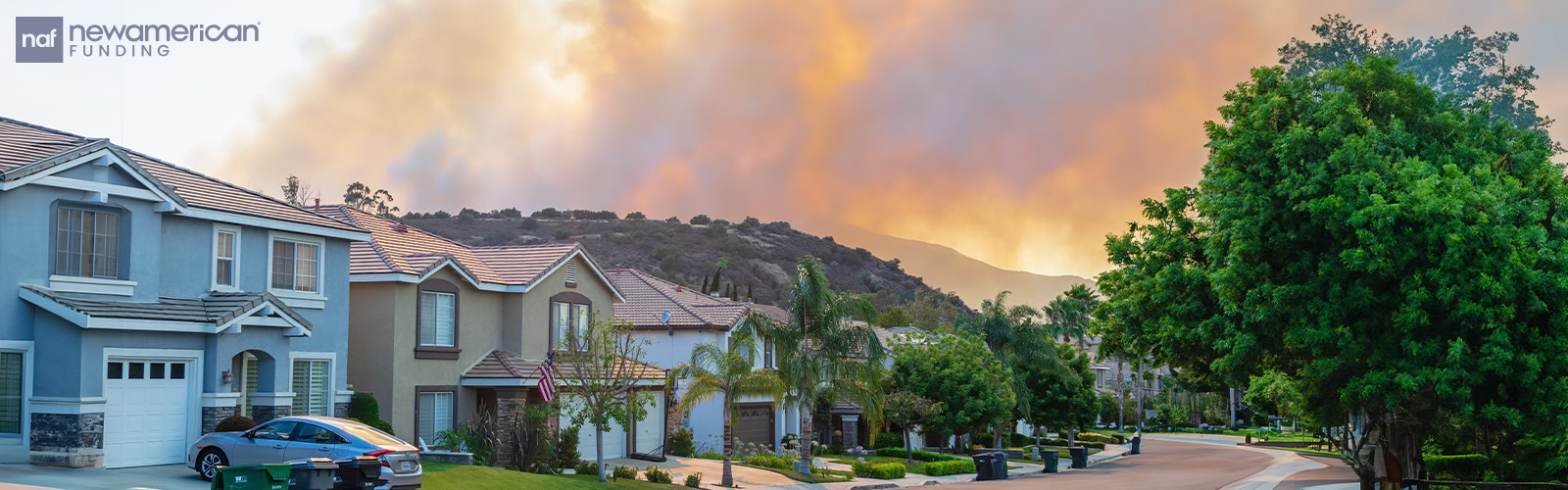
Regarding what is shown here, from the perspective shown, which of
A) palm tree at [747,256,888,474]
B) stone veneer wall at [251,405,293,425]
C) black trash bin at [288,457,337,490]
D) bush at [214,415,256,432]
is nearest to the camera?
black trash bin at [288,457,337,490]

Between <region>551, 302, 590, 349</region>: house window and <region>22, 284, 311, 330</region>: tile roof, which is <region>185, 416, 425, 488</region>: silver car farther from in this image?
<region>551, 302, 590, 349</region>: house window

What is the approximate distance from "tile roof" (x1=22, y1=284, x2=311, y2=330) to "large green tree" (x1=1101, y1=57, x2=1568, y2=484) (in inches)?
784

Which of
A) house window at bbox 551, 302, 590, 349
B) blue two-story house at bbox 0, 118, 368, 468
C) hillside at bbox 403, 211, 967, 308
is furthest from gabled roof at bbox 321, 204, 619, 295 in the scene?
hillside at bbox 403, 211, 967, 308

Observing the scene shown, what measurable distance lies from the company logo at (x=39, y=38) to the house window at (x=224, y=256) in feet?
20.7

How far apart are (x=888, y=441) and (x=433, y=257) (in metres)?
30.7

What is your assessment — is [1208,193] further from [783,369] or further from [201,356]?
[201,356]

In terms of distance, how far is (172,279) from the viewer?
2795 centimetres

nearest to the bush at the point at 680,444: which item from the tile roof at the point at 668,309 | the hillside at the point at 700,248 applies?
the tile roof at the point at 668,309

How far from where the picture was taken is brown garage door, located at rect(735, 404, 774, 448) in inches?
1970

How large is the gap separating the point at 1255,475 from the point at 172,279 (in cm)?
4015

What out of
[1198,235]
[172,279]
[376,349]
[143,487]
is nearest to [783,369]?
[376,349]

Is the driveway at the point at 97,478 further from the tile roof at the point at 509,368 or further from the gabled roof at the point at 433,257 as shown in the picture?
the tile roof at the point at 509,368

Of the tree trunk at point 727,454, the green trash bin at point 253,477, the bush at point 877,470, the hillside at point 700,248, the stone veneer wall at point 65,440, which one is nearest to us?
the green trash bin at point 253,477

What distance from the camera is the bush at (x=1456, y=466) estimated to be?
3597cm
